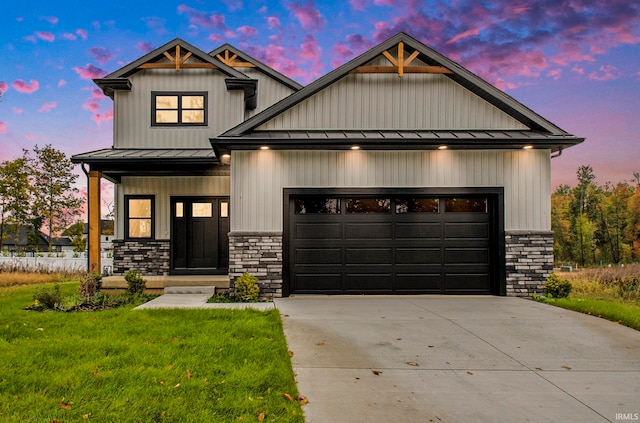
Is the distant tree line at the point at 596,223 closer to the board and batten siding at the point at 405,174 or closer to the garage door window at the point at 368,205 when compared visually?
the board and batten siding at the point at 405,174

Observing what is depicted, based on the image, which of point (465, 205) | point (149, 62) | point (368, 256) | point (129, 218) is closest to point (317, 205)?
point (368, 256)

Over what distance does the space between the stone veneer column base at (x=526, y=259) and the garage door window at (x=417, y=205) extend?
1.78 m

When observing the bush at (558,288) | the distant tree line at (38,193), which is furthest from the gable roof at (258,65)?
the distant tree line at (38,193)

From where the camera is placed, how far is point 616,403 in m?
3.28

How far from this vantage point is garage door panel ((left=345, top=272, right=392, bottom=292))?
878 cm

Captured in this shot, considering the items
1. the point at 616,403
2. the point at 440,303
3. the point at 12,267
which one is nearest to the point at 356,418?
the point at 616,403

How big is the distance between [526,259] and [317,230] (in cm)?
500

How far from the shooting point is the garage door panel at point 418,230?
884 cm

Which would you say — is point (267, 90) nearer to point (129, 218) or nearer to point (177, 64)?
point (177, 64)

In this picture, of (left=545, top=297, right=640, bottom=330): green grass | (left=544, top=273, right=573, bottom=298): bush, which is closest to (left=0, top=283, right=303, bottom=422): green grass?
(left=545, top=297, right=640, bottom=330): green grass

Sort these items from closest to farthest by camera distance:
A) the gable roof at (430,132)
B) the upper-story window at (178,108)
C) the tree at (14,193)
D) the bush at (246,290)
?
1. the bush at (246,290)
2. the gable roof at (430,132)
3. the upper-story window at (178,108)
4. the tree at (14,193)

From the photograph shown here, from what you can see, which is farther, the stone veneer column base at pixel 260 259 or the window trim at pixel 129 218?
the window trim at pixel 129 218

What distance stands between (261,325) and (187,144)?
7.47 m

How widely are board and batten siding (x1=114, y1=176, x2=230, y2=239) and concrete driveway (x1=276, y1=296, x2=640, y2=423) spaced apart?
5.33m
